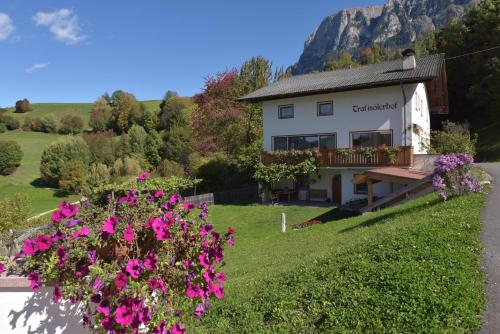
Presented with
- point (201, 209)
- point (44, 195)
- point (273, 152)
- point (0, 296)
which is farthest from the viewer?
point (44, 195)

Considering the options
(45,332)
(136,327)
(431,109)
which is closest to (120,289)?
(136,327)

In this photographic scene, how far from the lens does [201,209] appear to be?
3.96 meters

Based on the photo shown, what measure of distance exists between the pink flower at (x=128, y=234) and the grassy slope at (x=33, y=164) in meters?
43.3

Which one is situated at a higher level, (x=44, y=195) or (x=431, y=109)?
(x=431, y=109)

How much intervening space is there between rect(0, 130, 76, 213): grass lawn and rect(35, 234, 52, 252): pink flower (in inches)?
1567

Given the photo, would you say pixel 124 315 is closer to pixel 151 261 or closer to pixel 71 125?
pixel 151 261

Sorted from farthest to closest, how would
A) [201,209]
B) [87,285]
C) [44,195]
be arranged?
[44,195] < [201,209] < [87,285]

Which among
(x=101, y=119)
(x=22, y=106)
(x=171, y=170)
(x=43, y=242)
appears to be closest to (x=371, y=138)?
(x=43, y=242)

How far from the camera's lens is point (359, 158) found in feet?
74.8

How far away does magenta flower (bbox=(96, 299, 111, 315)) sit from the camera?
2.84m

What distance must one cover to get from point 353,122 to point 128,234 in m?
22.5

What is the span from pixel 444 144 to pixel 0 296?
84.0 feet

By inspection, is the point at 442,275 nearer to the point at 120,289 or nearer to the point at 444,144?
the point at 120,289

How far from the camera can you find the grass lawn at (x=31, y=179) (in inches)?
1872
